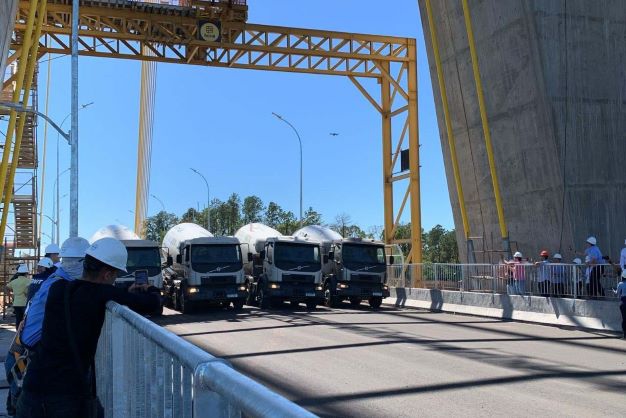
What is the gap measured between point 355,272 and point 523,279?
691 centimetres

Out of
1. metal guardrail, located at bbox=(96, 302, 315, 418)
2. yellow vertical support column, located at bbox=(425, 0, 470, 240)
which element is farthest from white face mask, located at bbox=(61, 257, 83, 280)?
yellow vertical support column, located at bbox=(425, 0, 470, 240)

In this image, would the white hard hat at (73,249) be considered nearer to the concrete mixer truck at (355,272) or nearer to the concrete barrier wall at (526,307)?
the concrete barrier wall at (526,307)

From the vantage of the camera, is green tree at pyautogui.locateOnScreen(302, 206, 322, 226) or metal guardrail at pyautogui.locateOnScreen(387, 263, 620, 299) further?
green tree at pyautogui.locateOnScreen(302, 206, 322, 226)

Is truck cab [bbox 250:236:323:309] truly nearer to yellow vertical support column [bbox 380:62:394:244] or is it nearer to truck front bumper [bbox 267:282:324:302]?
truck front bumper [bbox 267:282:324:302]

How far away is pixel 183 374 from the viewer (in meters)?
2.80

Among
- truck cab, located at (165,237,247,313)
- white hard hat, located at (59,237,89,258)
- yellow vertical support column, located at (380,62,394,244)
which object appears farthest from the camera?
yellow vertical support column, located at (380,62,394,244)

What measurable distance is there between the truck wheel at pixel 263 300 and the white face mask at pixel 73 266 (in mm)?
19367

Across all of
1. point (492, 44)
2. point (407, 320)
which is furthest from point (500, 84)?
→ point (407, 320)

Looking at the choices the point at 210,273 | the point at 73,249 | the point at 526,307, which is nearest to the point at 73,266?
the point at 73,249

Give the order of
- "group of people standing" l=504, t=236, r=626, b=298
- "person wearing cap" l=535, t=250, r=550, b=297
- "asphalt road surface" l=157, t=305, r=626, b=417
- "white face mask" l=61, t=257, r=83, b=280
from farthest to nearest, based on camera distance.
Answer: "person wearing cap" l=535, t=250, r=550, b=297 < "group of people standing" l=504, t=236, r=626, b=298 < "asphalt road surface" l=157, t=305, r=626, b=417 < "white face mask" l=61, t=257, r=83, b=280

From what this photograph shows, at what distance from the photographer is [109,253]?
147 inches

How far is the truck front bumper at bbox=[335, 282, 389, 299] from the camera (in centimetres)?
2434

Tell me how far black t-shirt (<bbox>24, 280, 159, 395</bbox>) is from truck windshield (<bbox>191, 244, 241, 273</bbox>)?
62.0ft

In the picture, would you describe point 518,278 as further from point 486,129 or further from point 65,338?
point 65,338
